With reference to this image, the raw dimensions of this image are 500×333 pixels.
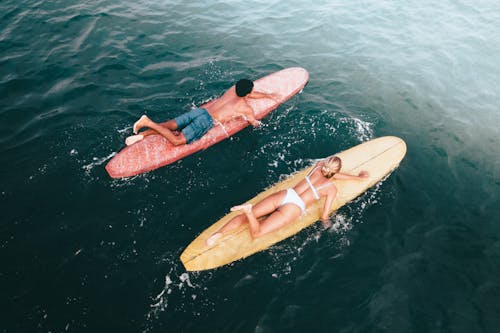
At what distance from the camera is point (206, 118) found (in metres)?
6.68

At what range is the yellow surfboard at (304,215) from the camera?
4688 millimetres

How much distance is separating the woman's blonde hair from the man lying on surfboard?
8.42ft

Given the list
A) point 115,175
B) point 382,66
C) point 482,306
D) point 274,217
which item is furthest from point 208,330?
point 382,66

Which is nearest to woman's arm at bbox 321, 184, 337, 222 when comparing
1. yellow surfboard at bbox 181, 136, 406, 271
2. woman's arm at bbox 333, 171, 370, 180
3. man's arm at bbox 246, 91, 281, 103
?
yellow surfboard at bbox 181, 136, 406, 271

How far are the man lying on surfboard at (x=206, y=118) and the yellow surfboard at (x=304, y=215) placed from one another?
84.1 inches

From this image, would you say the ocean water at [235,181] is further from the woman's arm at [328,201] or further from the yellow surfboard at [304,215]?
the woman's arm at [328,201]

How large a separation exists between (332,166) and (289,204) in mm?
1021

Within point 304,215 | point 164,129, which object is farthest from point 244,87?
point 304,215

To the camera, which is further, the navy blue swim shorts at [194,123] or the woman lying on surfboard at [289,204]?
the navy blue swim shorts at [194,123]

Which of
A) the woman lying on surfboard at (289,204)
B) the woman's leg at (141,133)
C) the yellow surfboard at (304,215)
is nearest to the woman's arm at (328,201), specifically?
the woman lying on surfboard at (289,204)

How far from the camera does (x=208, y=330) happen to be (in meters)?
3.99

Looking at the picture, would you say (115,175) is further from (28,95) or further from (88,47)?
(88,47)

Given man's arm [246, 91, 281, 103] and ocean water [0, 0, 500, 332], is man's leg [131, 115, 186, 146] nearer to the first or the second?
ocean water [0, 0, 500, 332]

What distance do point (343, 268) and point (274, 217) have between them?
4.80ft
